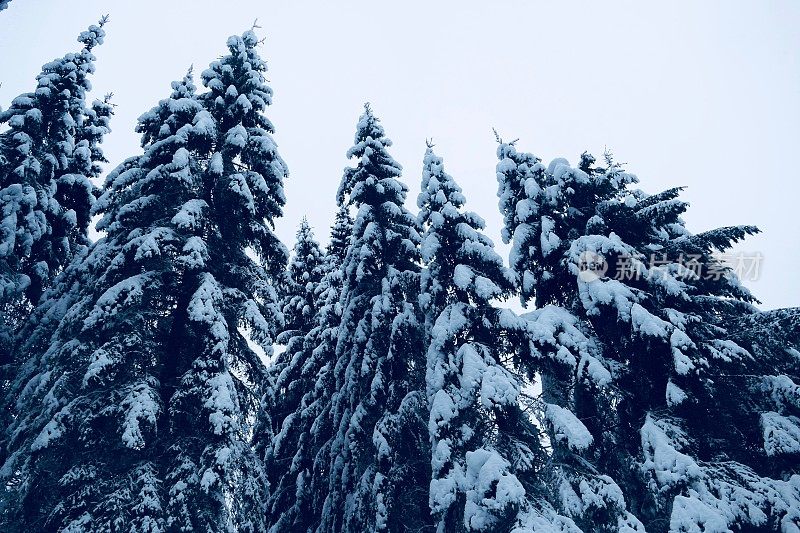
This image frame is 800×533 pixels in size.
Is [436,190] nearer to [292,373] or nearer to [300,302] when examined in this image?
[292,373]

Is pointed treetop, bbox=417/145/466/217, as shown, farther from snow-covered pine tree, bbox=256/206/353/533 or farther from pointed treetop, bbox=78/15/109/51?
pointed treetop, bbox=78/15/109/51

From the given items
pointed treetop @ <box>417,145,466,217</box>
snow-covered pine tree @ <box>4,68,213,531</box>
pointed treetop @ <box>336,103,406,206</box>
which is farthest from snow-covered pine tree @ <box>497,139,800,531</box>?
snow-covered pine tree @ <box>4,68,213,531</box>

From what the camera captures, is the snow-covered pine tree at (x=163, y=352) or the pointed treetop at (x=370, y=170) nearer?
the snow-covered pine tree at (x=163, y=352)

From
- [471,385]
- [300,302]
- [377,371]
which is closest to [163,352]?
[377,371]

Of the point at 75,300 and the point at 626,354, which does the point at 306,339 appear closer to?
the point at 75,300

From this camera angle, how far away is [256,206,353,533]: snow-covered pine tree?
16.1 m

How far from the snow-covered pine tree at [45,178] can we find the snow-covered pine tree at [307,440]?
918cm

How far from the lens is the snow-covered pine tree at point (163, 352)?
8.90 meters

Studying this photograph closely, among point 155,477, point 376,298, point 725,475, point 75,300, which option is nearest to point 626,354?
point 725,475

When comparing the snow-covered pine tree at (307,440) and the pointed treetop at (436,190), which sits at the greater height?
the pointed treetop at (436,190)

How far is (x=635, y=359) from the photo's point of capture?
11711 mm

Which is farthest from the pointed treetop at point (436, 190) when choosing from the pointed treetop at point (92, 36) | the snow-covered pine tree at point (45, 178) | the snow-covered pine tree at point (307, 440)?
the pointed treetop at point (92, 36)

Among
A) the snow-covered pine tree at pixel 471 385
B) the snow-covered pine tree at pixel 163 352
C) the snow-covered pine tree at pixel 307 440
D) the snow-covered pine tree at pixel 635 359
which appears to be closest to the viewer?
the snow-covered pine tree at pixel 163 352

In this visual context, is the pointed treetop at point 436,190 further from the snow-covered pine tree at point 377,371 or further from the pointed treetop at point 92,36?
the pointed treetop at point 92,36
